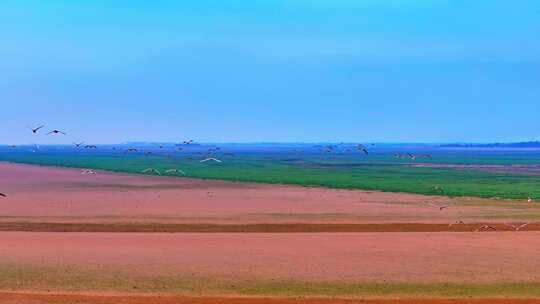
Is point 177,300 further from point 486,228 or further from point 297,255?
point 486,228

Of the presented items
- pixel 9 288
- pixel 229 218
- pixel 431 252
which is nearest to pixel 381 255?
pixel 431 252

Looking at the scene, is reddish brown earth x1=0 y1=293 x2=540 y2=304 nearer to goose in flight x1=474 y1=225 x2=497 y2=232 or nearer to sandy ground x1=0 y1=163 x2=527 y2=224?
goose in flight x1=474 y1=225 x2=497 y2=232

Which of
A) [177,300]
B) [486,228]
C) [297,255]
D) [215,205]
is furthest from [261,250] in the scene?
[215,205]

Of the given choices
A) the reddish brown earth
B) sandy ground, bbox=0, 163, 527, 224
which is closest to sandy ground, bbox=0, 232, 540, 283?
the reddish brown earth

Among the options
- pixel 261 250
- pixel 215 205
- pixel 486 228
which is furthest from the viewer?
pixel 215 205

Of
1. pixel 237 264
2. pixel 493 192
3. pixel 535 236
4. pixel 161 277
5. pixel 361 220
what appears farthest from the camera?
pixel 493 192

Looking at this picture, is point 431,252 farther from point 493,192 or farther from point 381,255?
point 493,192
